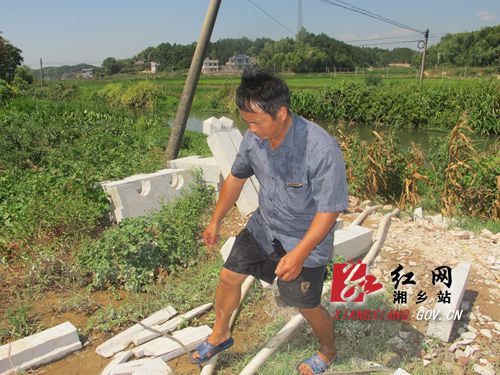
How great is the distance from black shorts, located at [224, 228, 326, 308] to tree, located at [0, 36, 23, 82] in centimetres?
3041

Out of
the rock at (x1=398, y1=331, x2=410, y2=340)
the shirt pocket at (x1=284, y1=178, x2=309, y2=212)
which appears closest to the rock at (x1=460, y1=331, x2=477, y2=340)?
the rock at (x1=398, y1=331, x2=410, y2=340)

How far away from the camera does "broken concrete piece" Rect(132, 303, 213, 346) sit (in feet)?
10.1

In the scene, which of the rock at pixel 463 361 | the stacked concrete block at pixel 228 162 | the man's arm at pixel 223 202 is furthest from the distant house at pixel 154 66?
the rock at pixel 463 361

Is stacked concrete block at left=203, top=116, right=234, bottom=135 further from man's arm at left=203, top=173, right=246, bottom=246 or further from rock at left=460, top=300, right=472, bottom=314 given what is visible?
rock at left=460, top=300, right=472, bottom=314

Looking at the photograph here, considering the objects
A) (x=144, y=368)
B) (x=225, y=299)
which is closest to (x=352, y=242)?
(x=225, y=299)

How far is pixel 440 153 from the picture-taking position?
6.49 m

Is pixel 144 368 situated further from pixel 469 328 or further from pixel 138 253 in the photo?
pixel 469 328

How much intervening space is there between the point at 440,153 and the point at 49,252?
17.7 ft

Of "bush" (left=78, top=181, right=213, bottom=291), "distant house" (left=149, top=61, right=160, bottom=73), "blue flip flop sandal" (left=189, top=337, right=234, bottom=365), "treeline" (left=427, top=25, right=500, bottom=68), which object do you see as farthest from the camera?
"distant house" (left=149, top=61, right=160, bottom=73)

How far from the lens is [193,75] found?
7.33m

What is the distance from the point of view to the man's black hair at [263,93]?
216cm

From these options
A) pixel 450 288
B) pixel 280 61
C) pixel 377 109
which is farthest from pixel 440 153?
pixel 280 61

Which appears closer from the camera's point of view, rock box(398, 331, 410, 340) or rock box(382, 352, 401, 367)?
rock box(382, 352, 401, 367)

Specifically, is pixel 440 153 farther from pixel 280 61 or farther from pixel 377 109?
pixel 280 61
